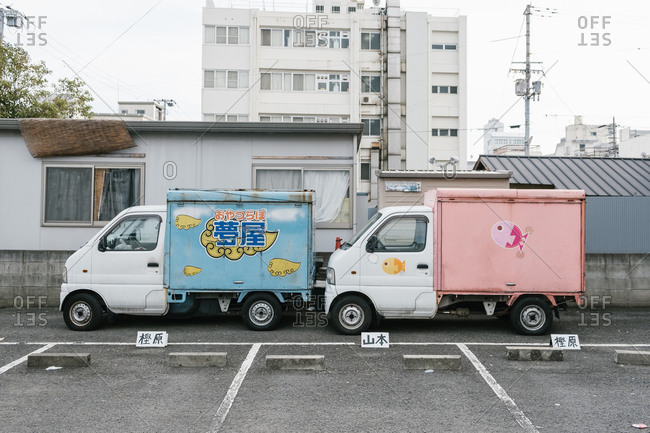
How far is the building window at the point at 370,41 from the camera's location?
39156 millimetres

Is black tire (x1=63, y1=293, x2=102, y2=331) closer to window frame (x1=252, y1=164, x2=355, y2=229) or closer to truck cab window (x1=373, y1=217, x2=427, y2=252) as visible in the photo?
window frame (x1=252, y1=164, x2=355, y2=229)

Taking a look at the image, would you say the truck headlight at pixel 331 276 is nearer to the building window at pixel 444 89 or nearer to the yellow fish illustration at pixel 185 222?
the yellow fish illustration at pixel 185 222

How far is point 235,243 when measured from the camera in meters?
9.38

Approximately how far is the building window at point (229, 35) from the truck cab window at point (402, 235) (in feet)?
101

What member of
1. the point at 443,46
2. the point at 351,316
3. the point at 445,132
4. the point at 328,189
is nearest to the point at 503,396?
the point at 351,316

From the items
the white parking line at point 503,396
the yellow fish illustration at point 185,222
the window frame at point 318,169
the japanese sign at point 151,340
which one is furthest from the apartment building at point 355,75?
the white parking line at point 503,396

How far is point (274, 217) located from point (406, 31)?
34.4 meters

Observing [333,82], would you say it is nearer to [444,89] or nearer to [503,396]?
[444,89]

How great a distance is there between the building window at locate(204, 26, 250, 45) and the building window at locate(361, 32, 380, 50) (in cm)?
813

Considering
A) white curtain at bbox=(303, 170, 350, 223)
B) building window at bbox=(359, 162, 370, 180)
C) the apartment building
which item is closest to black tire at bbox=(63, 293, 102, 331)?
white curtain at bbox=(303, 170, 350, 223)

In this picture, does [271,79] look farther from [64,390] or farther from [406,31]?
[64,390]

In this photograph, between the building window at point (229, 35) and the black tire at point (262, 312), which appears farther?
the building window at point (229, 35)

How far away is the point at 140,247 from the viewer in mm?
9523

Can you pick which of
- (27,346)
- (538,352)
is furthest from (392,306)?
(27,346)
